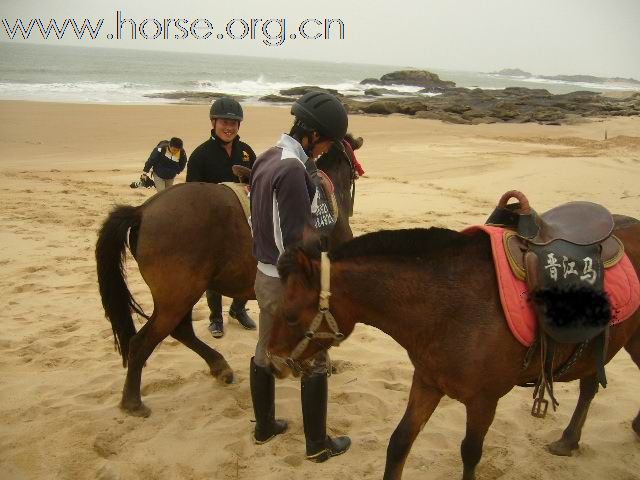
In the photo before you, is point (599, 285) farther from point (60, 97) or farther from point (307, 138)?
point (60, 97)

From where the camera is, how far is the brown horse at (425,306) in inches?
93.4

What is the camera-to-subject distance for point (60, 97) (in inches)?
1131

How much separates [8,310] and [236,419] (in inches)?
113

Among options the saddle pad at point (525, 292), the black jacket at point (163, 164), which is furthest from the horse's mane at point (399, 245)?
the black jacket at point (163, 164)

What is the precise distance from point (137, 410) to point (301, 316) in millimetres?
2028

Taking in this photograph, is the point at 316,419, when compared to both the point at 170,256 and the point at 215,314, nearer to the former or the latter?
the point at 170,256

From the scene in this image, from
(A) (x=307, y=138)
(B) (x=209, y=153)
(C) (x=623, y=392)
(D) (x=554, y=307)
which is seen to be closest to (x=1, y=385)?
(B) (x=209, y=153)

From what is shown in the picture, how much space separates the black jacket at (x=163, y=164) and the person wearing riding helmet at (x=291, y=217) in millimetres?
4499

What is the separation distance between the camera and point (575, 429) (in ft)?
10.9

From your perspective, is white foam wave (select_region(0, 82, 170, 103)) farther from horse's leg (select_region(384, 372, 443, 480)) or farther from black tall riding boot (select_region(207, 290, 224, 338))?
horse's leg (select_region(384, 372, 443, 480))

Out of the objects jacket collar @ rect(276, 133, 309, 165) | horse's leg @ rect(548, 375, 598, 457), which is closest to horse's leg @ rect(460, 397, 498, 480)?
horse's leg @ rect(548, 375, 598, 457)

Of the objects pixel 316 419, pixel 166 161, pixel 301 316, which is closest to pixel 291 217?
pixel 301 316

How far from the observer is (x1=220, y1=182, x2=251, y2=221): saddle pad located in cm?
388

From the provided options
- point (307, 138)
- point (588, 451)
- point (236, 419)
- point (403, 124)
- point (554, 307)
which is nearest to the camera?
point (554, 307)
